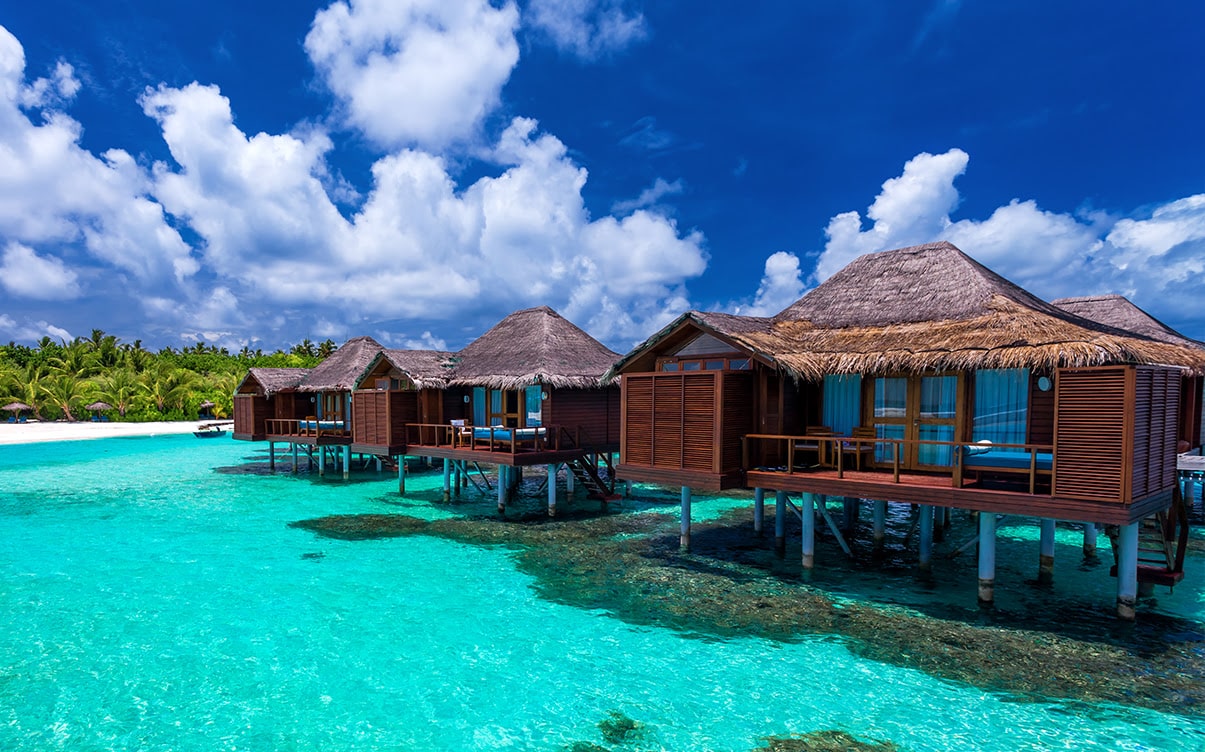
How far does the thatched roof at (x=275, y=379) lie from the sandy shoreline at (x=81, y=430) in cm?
2452

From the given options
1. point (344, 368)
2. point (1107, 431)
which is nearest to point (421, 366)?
point (344, 368)

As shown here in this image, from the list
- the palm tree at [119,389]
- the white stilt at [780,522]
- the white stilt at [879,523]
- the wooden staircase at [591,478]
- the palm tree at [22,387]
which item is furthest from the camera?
the palm tree at [119,389]

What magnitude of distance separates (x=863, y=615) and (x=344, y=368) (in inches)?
1065

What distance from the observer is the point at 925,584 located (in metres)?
13.5

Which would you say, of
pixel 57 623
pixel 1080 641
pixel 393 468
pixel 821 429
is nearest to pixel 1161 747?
pixel 1080 641

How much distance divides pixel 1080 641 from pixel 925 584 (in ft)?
10.6

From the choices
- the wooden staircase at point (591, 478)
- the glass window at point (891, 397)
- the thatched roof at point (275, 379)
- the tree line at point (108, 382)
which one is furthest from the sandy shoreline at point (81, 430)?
the glass window at point (891, 397)

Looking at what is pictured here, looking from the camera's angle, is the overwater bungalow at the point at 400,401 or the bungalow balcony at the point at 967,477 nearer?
the bungalow balcony at the point at 967,477

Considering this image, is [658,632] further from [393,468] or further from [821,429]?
[393,468]

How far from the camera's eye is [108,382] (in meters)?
58.2

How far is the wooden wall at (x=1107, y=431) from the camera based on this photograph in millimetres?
9711

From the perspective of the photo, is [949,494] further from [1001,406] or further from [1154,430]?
[1154,430]

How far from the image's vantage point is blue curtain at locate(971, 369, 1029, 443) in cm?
1239

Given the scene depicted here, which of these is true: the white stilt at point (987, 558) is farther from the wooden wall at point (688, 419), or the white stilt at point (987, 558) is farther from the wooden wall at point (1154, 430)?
the wooden wall at point (688, 419)
